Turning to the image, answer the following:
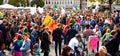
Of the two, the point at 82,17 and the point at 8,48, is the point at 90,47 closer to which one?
the point at 8,48

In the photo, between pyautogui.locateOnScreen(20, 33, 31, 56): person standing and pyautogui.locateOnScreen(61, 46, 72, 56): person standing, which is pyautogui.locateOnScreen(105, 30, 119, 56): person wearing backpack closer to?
pyautogui.locateOnScreen(20, 33, 31, 56): person standing

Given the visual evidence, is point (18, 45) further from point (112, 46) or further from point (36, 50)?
point (112, 46)

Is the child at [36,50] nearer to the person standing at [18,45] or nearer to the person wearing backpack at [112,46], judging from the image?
the person standing at [18,45]

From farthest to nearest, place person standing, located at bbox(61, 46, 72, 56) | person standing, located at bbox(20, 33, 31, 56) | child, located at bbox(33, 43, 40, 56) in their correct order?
child, located at bbox(33, 43, 40, 56)
person standing, located at bbox(20, 33, 31, 56)
person standing, located at bbox(61, 46, 72, 56)

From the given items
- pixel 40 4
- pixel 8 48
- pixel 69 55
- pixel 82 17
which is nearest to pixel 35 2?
pixel 40 4

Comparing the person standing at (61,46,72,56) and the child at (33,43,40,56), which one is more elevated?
the person standing at (61,46,72,56)

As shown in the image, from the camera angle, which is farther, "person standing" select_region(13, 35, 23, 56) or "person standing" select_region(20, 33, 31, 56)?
"person standing" select_region(13, 35, 23, 56)

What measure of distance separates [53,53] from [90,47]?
16.7ft

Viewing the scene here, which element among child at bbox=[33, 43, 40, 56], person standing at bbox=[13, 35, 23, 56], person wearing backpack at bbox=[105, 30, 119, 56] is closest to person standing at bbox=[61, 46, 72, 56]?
person wearing backpack at bbox=[105, 30, 119, 56]

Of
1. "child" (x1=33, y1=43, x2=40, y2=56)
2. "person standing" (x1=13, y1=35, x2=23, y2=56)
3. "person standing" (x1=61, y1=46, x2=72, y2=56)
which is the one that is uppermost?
"person standing" (x1=61, y1=46, x2=72, y2=56)

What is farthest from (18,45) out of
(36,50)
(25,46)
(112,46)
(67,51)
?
(67,51)

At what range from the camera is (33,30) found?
1805cm

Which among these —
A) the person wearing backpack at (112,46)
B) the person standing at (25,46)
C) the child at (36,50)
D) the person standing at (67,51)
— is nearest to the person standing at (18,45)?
the person standing at (25,46)

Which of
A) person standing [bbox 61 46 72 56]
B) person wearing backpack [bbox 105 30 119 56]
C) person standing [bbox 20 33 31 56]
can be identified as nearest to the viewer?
person standing [bbox 61 46 72 56]
